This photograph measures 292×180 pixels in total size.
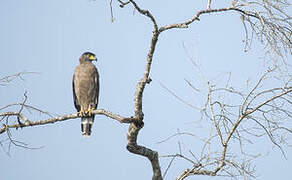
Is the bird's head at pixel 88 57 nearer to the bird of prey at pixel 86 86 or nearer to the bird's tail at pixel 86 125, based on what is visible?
the bird of prey at pixel 86 86

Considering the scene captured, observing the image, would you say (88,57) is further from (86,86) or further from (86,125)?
(86,125)

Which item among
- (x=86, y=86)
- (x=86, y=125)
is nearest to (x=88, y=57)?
(x=86, y=86)

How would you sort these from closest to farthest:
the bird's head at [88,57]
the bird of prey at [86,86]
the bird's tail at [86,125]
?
the bird's tail at [86,125] → the bird of prey at [86,86] → the bird's head at [88,57]

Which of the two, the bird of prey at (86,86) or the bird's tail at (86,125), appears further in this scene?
the bird of prey at (86,86)

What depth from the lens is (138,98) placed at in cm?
392

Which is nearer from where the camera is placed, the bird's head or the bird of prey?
the bird of prey

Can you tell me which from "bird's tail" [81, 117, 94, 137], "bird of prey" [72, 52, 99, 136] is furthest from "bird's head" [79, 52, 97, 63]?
"bird's tail" [81, 117, 94, 137]

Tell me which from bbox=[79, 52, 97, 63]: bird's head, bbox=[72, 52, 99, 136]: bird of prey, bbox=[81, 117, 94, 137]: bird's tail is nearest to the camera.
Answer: bbox=[81, 117, 94, 137]: bird's tail

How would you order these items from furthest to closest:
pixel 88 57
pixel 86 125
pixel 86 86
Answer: pixel 88 57 → pixel 86 86 → pixel 86 125

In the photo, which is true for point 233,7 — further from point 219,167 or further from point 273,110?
point 219,167

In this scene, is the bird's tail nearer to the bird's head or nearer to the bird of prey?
the bird of prey

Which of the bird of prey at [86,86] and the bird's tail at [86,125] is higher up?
the bird of prey at [86,86]

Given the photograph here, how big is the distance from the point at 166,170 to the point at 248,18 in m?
1.65

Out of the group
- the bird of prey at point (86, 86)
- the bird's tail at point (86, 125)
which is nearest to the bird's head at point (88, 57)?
the bird of prey at point (86, 86)
